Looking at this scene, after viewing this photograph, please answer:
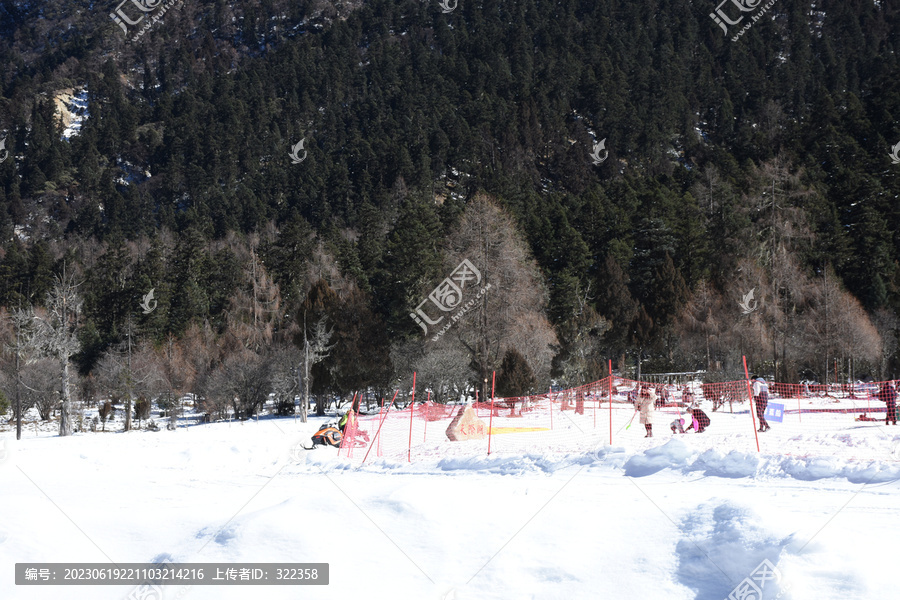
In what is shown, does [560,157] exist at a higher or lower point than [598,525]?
higher

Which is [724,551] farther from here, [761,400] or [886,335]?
[886,335]

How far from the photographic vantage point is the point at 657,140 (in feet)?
347

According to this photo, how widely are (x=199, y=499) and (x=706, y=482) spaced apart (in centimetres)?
754

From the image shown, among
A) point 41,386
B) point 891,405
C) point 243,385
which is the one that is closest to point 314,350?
point 243,385

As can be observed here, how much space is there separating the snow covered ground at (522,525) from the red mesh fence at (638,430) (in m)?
1.00

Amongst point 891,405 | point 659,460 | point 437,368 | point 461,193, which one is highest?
point 461,193

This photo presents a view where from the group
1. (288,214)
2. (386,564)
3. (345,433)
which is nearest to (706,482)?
(386,564)

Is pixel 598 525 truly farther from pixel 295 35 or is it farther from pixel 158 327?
pixel 295 35

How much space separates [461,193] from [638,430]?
7167cm

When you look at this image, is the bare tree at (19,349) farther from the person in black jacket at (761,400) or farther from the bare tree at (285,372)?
the person in black jacket at (761,400)

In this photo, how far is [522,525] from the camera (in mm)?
7922

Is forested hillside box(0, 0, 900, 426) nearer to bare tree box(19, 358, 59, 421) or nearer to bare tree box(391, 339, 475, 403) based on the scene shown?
bare tree box(391, 339, 475, 403)

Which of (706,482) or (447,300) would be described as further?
(447,300)

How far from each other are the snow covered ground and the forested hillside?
56.9 feet
